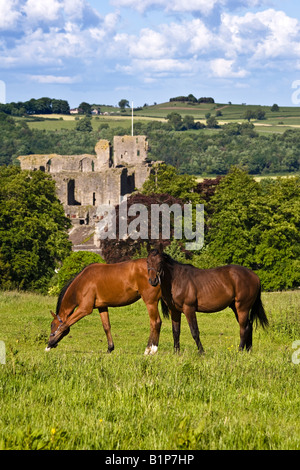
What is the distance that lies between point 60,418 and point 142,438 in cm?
93

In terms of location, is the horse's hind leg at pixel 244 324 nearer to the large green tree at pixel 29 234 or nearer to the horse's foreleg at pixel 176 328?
the horse's foreleg at pixel 176 328

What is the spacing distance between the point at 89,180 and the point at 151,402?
79838 mm

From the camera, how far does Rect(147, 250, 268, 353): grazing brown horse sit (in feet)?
39.3

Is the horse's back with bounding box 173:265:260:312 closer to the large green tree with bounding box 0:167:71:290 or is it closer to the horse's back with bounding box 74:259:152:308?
the horse's back with bounding box 74:259:152:308

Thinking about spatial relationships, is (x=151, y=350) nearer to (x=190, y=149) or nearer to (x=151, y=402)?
(x=151, y=402)

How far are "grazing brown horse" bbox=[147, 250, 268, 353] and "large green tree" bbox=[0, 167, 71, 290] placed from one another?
28.9 metres

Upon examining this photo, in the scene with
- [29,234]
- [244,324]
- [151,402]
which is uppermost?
[151,402]

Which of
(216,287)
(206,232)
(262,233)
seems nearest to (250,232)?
(262,233)

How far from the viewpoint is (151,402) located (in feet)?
24.6

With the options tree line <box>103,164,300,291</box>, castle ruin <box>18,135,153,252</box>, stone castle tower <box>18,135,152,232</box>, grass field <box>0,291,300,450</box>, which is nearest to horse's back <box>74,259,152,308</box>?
grass field <box>0,291,300,450</box>

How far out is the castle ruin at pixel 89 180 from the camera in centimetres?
7756

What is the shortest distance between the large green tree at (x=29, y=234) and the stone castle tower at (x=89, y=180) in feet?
73.5

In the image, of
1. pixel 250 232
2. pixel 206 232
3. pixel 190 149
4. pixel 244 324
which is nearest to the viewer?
pixel 244 324

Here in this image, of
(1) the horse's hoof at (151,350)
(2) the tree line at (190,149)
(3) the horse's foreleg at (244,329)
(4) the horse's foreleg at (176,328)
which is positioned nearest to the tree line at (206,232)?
(3) the horse's foreleg at (244,329)
